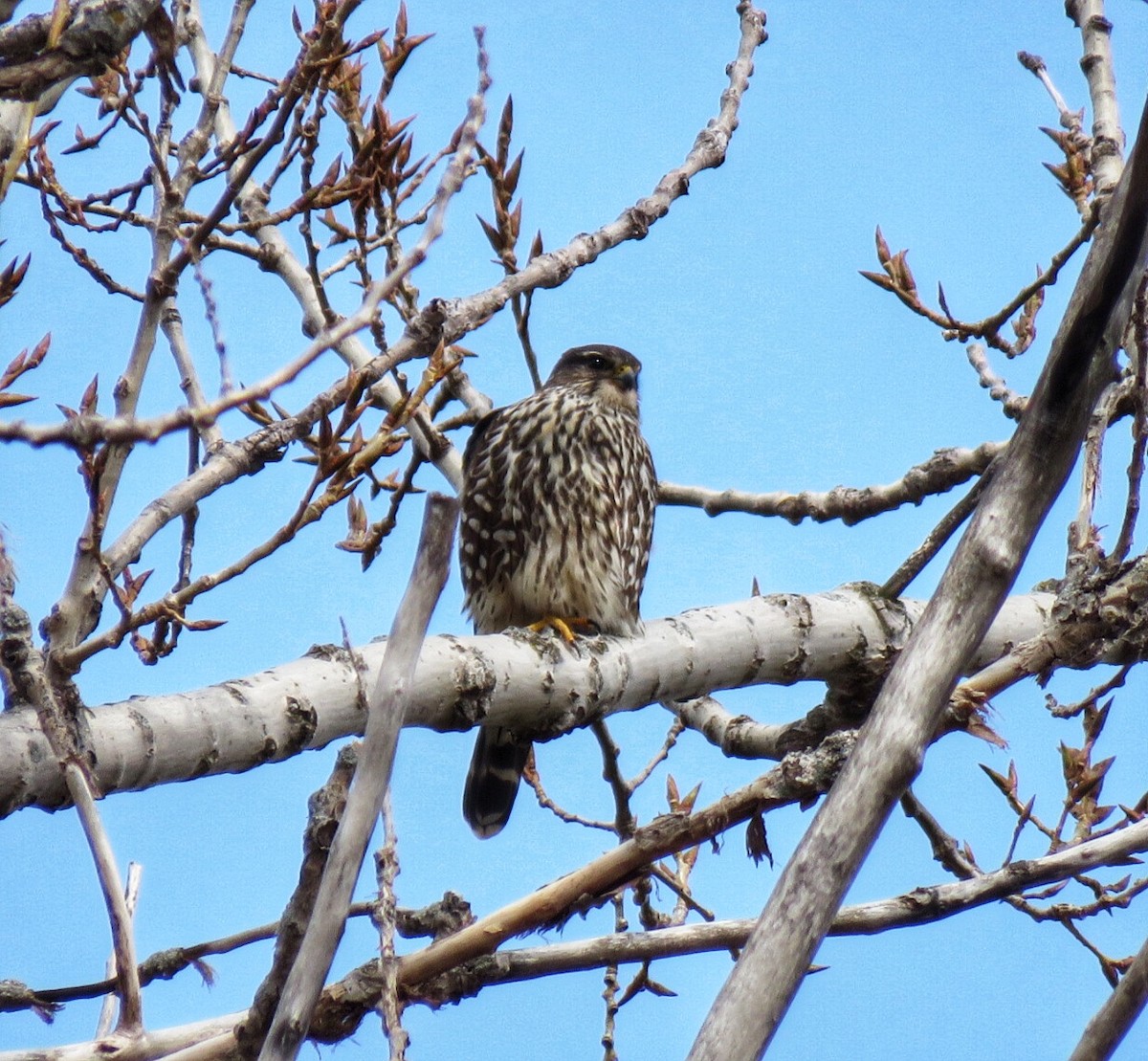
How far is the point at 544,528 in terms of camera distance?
14.1 feet

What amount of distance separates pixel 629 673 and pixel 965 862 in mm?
758

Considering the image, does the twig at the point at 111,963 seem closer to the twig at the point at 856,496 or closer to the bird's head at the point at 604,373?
the twig at the point at 856,496

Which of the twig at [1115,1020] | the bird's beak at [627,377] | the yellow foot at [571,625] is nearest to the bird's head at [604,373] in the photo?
the bird's beak at [627,377]

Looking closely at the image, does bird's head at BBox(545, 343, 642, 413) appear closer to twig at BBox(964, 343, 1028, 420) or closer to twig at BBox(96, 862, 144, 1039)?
twig at BBox(964, 343, 1028, 420)

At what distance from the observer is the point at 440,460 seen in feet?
12.7

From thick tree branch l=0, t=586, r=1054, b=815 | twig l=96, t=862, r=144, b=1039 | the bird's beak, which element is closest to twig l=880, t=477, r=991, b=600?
thick tree branch l=0, t=586, r=1054, b=815

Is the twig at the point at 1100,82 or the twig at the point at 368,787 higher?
the twig at the point at 1100,82

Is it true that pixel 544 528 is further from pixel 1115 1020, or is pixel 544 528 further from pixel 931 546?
pixel 1115 1020

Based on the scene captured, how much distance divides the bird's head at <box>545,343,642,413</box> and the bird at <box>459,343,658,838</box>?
0.60 feet

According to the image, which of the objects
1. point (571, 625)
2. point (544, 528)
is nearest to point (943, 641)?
point (571, 625)

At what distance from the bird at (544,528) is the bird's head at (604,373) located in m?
0.18

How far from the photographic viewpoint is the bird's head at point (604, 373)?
492 cm

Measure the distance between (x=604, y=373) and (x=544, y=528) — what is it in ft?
2.99

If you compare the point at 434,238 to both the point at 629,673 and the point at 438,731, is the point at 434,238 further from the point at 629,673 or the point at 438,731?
the point at 629,673
